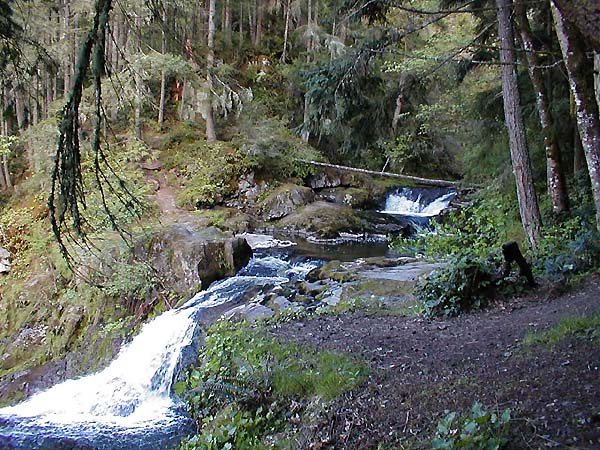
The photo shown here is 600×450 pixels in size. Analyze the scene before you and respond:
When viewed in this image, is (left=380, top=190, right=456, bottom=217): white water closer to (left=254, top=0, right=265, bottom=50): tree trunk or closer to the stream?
the stream

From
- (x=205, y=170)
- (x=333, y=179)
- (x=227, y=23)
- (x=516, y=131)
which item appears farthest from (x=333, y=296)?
(x=227, y=23)

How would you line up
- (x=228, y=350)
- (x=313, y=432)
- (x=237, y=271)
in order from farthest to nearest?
(x=237, y=271) → (x=228, y=350) → (x=313, y=432)

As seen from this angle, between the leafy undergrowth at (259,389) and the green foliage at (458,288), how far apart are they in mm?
2190

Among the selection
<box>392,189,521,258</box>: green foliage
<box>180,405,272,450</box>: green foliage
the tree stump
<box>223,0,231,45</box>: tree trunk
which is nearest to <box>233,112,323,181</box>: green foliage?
<box>223,0,231,45</box>: tree trunk

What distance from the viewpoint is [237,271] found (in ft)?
38.6

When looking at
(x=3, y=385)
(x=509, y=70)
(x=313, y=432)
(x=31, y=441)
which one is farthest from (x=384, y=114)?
(x=3, y=385)

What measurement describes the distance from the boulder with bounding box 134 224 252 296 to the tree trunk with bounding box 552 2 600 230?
740 cm

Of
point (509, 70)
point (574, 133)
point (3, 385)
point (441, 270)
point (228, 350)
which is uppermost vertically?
point (509, 70)

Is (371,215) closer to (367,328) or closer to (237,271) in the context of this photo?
(237,271)

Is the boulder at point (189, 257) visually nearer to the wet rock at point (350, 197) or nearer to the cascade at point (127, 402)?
the cascade at point (127, 402)

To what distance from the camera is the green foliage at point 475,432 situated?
2916 mm

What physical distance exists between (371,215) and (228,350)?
11.7 meters

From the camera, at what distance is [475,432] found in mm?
3051

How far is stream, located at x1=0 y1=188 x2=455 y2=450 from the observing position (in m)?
6.46
